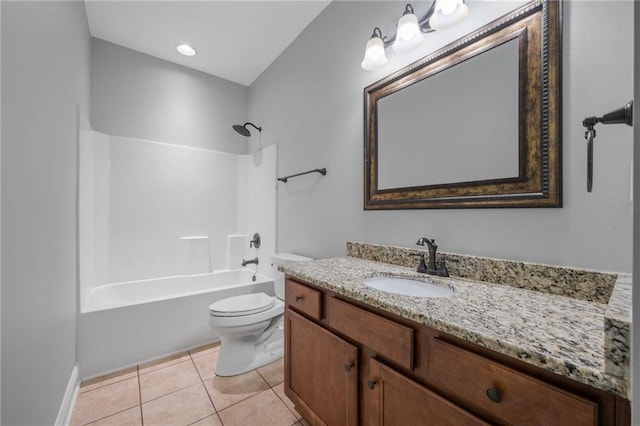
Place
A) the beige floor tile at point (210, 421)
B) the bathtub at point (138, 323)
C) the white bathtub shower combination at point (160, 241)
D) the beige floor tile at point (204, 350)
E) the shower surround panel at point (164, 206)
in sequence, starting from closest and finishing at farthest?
the beige floor tile at point (210, 421)
the bathtub at point (138, 323)
the white bathtub shower combination at point (160, 241)
the beige floor tile at point (204, 350)
the shower surround panel at point (164, 206)

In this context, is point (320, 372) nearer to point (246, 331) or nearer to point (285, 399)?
point (285, 399)

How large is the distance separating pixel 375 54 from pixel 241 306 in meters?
1.81

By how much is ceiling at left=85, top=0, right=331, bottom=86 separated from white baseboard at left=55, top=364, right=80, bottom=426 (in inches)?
101

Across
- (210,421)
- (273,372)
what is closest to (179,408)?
(210,421)

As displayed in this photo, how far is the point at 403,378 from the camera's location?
78 centimetres

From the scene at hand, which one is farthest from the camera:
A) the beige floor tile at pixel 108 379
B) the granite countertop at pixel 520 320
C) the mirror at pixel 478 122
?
the beige floor tile at pixel 108 379

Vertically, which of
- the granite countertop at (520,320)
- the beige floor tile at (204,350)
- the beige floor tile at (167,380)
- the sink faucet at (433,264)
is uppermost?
the sink faucet at (433,264)

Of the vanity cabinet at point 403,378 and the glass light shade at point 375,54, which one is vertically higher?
the glass light shade at point 375,54

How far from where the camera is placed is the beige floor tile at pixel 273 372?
1.70 m

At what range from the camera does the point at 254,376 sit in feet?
5.75

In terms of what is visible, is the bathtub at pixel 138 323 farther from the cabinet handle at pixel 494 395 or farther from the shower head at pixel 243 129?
the cabinet handle at pixel 494 395

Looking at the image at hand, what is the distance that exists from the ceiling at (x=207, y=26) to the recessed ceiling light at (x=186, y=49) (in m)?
0.04

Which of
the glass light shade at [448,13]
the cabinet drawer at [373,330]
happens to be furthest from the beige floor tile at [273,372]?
the glass light shade at [448,13]

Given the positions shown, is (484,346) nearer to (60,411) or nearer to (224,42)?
(60,411)
